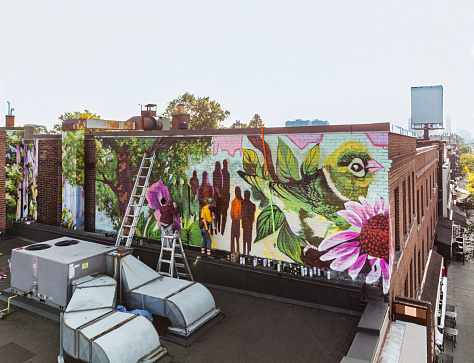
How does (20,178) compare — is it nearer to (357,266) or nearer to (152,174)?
(152,174)

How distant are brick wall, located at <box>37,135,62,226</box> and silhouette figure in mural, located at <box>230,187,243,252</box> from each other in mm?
10118

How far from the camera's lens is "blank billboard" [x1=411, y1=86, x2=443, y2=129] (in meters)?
40.4

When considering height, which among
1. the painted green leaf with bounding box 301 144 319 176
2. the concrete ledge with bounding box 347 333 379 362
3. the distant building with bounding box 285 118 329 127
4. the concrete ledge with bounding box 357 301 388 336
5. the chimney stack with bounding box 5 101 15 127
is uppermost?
the chimney stack with bounding box 5 101 15 127

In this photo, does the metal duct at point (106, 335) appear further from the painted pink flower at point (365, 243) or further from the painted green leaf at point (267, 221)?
the painted pink flower at point (365, 243)

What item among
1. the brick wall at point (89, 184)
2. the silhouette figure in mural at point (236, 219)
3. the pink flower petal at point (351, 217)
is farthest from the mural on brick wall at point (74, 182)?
the pink flower petal at point (351, 217)

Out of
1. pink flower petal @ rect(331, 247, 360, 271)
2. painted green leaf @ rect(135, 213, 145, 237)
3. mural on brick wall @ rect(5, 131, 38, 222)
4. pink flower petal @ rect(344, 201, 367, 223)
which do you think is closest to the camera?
pink flower petal @ rect(344, 201, 367, 223)

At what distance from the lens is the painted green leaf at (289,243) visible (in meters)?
11.1

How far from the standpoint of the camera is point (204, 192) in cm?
1295

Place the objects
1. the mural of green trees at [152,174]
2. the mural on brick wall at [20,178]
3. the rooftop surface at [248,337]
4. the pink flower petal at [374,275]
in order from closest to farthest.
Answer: the rooftop surface at [248,337], the pink flower petal at [374,275], the mural of green trees at [152,174], the mural on brick wall at [20,178]

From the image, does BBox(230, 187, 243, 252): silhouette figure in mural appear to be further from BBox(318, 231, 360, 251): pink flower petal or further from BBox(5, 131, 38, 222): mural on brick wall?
BBox(5, 131, 38, 222): mural on brick wall

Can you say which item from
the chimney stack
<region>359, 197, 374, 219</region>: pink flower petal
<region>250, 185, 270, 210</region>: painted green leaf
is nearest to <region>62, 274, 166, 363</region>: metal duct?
<region>250, 185, 270, 210</region>: painted green leaf

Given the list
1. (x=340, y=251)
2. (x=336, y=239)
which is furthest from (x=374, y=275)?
(x=336, y=239)

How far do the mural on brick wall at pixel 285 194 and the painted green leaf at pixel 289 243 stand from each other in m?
0.03

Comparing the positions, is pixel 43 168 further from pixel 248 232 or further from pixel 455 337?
pixel 455 337
